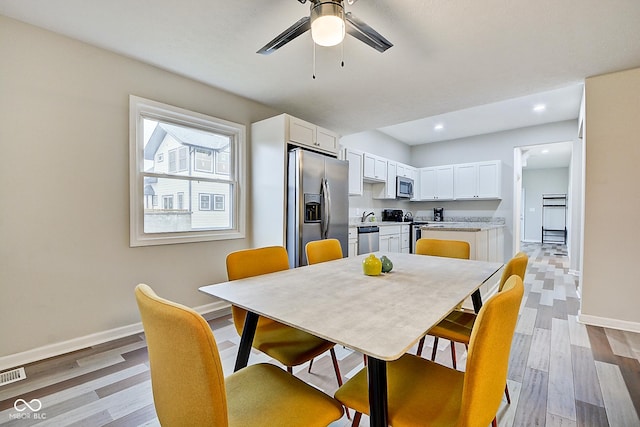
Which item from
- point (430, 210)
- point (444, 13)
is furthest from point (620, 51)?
point (430, 210)

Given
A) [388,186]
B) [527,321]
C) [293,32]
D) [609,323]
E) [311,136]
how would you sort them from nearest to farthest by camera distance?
1. [293,32]
2. [609,323]
3. [527,321]
4. [311,136]
5. [388,186]

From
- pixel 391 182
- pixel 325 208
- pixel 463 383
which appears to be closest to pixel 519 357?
pixel 463 383

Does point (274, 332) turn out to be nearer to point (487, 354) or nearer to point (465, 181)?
point (487, 354)

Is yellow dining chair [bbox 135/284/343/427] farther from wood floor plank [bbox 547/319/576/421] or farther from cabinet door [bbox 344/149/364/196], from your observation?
cabinet door [bbox 344/149/364/196]

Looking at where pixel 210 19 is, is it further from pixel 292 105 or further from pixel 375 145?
pixel 375 145

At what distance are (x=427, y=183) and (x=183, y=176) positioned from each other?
5.35 m

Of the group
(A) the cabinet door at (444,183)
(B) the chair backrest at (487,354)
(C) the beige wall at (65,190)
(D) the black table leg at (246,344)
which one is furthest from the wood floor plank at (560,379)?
(A) the cabinet door at (444,183)

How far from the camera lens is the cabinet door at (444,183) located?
6293mm

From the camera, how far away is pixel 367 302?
1.17 m

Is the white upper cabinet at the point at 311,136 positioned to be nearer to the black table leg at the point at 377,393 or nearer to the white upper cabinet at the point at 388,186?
the white upper cabinet at the point at 388,186

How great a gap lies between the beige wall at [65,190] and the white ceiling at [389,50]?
0.73 ft

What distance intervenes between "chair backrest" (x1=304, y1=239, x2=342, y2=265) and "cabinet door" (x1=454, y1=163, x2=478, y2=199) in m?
4.77

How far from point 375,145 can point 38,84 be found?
16.5 ft

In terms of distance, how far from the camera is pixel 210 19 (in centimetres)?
206
